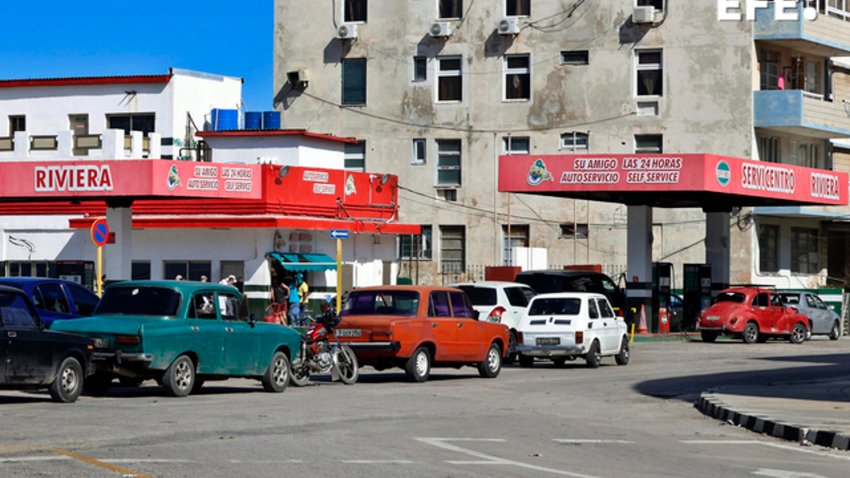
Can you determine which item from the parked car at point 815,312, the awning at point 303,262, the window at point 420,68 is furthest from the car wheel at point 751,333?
the window at point 420,68

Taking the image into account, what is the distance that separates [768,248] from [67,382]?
150 ft

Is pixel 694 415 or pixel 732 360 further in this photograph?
pixel 732 360

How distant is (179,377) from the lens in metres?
22.1

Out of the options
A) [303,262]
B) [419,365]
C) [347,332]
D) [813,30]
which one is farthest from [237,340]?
[813,30]

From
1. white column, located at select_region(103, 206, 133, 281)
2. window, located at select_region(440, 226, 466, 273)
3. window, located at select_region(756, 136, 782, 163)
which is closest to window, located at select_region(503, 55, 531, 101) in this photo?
window, located at select_region(440, 226, 466, 273)

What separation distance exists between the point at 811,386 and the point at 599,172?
19.6 m

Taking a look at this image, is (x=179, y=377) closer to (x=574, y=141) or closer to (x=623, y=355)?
(x=623, y=355)

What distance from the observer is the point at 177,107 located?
59.1m

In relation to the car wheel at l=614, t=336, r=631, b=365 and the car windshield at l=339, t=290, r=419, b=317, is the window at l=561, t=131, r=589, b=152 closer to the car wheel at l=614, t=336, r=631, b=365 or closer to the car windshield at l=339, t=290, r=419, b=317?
the car wheel at l=614, t=336, r=631, b=365

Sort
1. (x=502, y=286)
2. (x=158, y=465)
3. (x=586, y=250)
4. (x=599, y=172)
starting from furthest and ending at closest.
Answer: (x=586, y=250) → (x=599, y=172) → (x=502, y=286) → (x=158, y=465)

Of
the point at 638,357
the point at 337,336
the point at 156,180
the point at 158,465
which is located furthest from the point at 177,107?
the point at 158,465

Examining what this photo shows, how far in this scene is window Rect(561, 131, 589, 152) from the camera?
61.8 metres

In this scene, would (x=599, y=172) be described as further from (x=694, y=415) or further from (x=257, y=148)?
(x=694, y=415)

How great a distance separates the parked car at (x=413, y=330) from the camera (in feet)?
85.4
